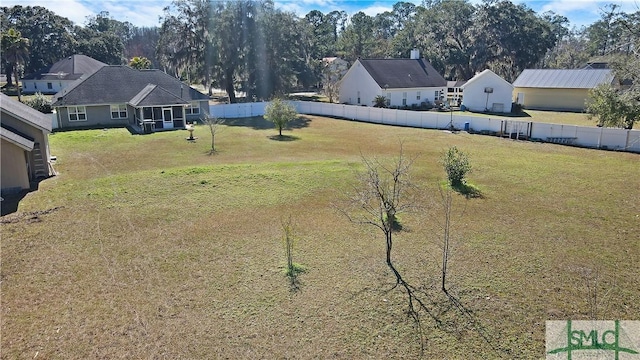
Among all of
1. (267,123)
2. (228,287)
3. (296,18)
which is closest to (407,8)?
(296,18)

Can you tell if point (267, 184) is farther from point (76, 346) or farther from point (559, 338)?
point (559, 338)

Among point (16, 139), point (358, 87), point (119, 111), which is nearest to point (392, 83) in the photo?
point (358, 87)

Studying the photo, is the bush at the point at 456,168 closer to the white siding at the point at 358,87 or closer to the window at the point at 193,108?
the window at the point at 193,108

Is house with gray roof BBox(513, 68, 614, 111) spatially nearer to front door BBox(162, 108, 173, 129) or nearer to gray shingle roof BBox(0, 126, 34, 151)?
front door BBox(162, 108, 173, 129)

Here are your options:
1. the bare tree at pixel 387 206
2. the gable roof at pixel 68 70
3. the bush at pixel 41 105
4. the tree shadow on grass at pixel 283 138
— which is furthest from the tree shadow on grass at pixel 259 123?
the gable roof at pixel 68 70

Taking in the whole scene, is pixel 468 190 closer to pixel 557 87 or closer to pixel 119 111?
pixel 119 111
